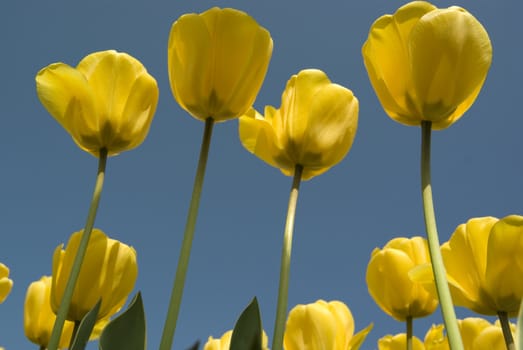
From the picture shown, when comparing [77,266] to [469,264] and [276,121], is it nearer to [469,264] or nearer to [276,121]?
[276,121]

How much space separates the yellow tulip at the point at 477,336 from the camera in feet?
5.49

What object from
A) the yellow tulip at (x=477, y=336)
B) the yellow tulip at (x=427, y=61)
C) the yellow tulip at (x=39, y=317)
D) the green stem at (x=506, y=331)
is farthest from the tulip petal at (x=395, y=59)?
the yellow tulip at (x=39, y=317)

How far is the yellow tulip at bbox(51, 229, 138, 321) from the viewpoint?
147 cm

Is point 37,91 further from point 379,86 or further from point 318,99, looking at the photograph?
point 379,86

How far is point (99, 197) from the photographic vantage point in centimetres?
123

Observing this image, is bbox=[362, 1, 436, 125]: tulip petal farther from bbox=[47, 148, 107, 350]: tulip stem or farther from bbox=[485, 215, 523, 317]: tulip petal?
bbox=[47, 148, 107, 350]: tulip stem

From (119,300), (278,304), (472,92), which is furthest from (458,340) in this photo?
(119,300)

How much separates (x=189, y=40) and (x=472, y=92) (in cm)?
69

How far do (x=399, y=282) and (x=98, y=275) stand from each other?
3.52ft

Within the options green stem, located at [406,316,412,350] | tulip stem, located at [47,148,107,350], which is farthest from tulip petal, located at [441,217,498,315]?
tulip stem, located at [47,148,107,350]

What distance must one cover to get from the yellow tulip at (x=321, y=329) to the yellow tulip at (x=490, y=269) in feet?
1.16

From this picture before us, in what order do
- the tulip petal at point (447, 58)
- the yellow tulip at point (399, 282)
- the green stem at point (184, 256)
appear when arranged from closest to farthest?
1. the green stem at point (184, 256)
2. the tulip petal at point (447, 58)
3. the yellow tulip at point (399, 282)

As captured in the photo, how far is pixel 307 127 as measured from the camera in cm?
150

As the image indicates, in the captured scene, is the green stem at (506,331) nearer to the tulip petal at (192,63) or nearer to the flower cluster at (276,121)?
the flower cluster at (276,121)
